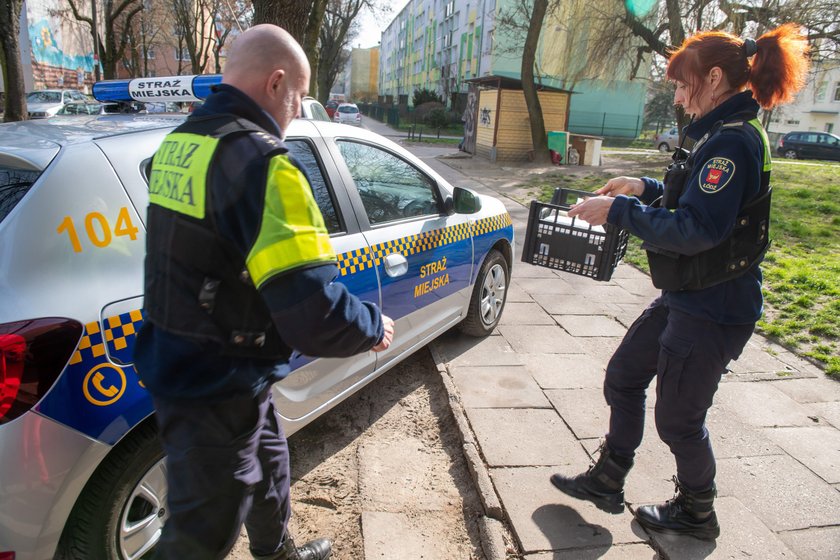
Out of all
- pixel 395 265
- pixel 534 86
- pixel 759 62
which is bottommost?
pixel 395 265

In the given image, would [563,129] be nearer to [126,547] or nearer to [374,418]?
[374,418]

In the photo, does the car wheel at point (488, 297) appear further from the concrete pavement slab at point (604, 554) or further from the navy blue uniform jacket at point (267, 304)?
the navy blue uniform jacket at point (267, 304)

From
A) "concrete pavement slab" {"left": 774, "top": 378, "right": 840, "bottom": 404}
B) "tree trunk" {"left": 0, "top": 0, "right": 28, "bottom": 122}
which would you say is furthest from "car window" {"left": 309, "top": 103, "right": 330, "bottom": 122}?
"tree trunk" {"left": 0, "top": 0, "right": 28, "bottom": 122}

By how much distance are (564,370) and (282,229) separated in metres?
3.21

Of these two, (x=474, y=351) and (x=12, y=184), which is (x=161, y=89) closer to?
(x=12, y=184)

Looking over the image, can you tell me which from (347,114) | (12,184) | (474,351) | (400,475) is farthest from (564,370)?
(347,114)

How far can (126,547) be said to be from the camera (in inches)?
81.4

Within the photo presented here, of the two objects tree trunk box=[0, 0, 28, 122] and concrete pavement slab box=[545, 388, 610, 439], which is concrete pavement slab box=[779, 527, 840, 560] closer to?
concrete pavement slab box=[545, 388, 610, 439]

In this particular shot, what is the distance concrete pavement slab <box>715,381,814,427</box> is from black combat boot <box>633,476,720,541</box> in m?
1.31

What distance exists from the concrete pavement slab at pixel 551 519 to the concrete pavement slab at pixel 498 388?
0.75 meters

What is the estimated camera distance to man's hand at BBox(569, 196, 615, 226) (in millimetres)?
2281

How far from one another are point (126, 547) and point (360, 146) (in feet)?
7.46

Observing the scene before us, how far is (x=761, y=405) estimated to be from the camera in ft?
12.6

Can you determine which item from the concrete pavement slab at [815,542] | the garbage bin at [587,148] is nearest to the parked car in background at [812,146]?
the garbage bin at [587,148]
